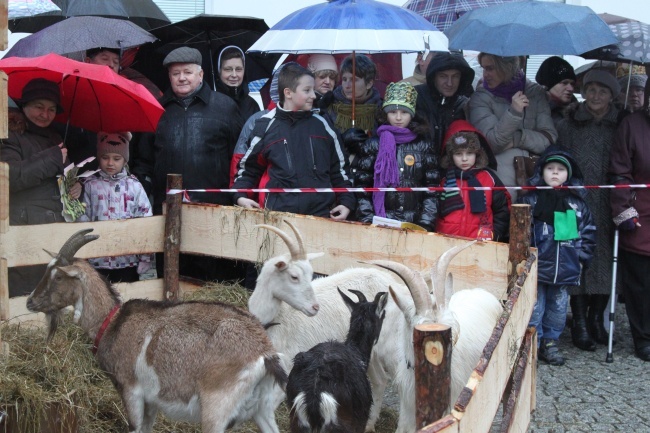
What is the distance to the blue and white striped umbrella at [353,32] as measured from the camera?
7289 millimetres

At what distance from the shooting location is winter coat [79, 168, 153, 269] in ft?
23.9

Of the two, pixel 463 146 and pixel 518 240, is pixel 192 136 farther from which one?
pixel 518 240

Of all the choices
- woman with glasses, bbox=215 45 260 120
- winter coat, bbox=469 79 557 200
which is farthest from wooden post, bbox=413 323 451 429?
woman with glasses, bbox=215 45 260 120

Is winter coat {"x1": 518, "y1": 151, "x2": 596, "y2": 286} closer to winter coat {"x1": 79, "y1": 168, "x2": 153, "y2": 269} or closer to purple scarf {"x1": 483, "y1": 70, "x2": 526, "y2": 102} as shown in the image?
purple scarf {"x1": 483, "y1": 70, "x2": 526, "y2": 102}

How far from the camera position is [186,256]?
301 inches

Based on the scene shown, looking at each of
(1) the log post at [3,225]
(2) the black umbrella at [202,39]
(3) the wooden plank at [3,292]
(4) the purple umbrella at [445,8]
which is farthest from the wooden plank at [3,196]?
(4) the purple umbrella at [445,8]

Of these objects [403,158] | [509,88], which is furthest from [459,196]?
[509,88]

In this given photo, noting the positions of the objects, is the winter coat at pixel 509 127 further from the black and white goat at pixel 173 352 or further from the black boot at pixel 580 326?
the black and white goat at pixel 173 352

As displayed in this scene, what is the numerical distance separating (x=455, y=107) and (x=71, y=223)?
11.9ft

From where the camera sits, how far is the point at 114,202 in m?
7.31

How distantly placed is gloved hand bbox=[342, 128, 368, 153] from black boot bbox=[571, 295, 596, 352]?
8.29 feet

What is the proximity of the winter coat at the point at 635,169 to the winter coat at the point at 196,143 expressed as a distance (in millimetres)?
3435

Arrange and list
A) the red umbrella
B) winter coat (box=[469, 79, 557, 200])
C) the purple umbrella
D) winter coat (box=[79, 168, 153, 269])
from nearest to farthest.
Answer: the red umbrella
winter coat (box=[79, 168, 153, 269])
winter coat (box=[469, 79, 557, 200])
the purple umbrella

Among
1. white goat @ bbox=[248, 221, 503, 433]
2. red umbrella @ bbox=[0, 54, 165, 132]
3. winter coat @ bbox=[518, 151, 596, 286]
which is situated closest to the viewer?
white goat @ bbox=[248, 221, 503, 433]
